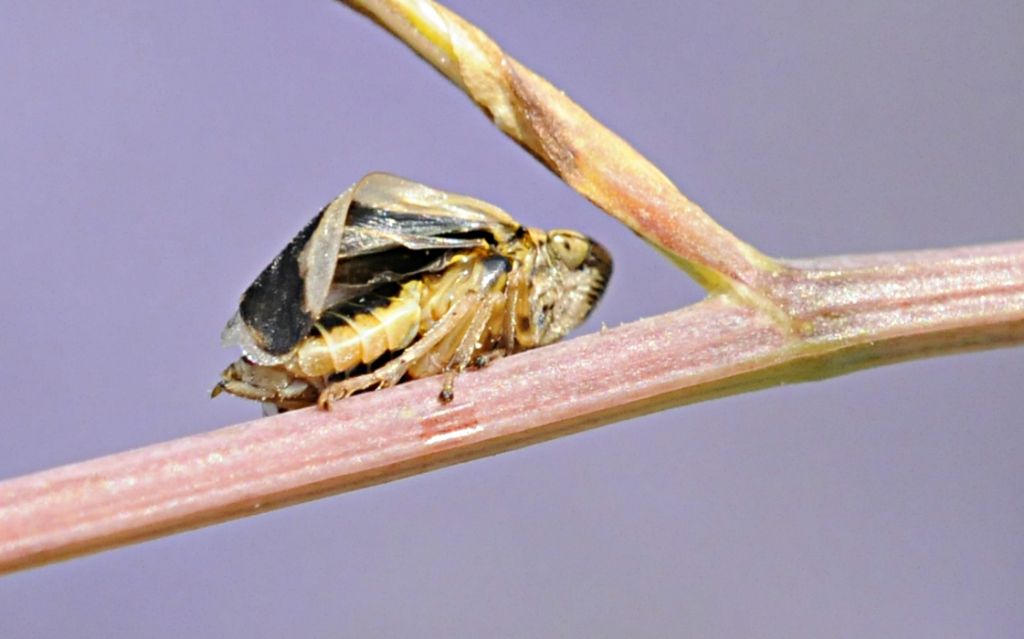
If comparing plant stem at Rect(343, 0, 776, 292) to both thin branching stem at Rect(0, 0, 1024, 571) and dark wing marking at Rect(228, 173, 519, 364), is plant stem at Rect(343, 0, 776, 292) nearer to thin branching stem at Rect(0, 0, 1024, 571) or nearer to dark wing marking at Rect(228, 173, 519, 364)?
thin branching stem at Rect(0, 0, 1024, 571)

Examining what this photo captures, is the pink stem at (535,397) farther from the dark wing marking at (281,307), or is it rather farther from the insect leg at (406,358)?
the dark wing marking at (281,307)

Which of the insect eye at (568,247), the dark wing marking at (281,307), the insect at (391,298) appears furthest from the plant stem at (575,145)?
the insect eye at (568,247)

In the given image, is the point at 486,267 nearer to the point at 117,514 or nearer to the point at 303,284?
the point at 303,284

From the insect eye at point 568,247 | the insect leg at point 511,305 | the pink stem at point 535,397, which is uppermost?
the insect eye at point 568,247

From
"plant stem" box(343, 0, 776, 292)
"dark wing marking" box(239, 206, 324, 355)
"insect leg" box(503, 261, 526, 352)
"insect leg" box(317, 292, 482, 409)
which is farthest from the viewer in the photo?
"insect leg" box(503, 261, 526, 352)

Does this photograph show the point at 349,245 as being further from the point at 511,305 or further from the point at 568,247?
the point at 568,247

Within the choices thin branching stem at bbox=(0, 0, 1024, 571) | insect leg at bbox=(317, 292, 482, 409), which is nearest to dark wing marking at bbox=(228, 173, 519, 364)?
insect leg at bbox=(317, 292, 482, 409)
